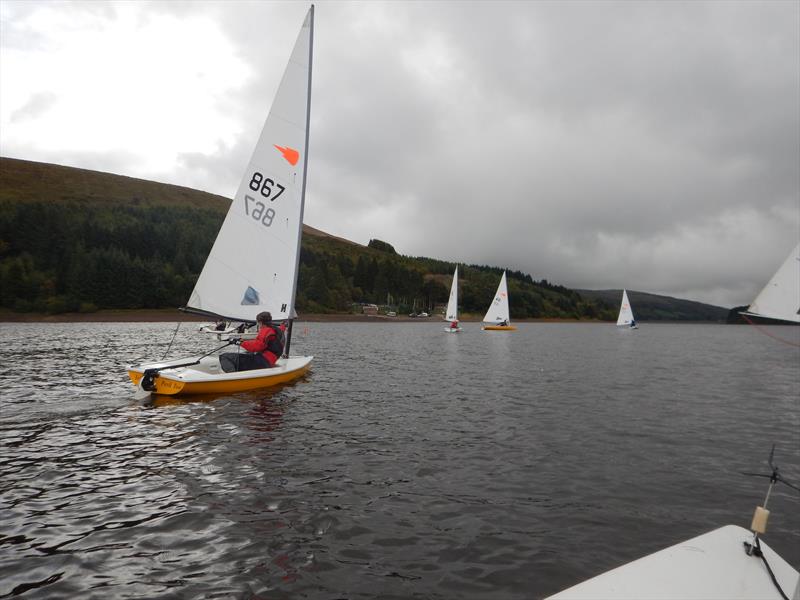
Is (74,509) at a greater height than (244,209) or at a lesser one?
lesser

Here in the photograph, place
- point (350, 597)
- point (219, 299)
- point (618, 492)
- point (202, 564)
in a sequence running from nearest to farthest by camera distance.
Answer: point (350, 597) < point (202, 564) < point (618, 492) < point (219, 299)

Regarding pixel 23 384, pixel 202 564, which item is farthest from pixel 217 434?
pixel 23 384

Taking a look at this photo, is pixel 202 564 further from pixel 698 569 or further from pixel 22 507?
pixel 698 569

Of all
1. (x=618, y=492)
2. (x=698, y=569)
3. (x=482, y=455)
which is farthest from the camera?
(x=482, y=455)

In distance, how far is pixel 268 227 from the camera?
18953 millimetres

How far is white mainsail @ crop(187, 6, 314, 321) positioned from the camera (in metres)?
18.6

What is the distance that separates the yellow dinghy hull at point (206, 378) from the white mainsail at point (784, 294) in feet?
49.7

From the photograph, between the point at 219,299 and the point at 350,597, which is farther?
the point at 219,299

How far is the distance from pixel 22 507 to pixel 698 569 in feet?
32.8

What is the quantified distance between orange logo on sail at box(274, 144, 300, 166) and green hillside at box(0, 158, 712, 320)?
9224 cm

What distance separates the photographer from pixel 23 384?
19.1 m

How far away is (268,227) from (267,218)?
359mm

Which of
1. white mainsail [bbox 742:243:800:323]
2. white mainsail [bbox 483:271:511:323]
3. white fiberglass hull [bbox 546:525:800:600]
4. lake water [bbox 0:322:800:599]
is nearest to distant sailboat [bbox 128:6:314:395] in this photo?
lake water [bbox 0:322:800:599]

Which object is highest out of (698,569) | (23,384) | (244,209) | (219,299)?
(244,209)
